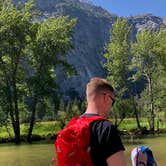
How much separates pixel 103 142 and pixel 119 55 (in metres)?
63.8

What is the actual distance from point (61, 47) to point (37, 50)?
2289 millimetres

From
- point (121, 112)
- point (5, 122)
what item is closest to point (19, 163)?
point (5, 122)

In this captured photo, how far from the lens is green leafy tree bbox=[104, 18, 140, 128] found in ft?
222

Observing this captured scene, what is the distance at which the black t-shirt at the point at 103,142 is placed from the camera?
14.4ft

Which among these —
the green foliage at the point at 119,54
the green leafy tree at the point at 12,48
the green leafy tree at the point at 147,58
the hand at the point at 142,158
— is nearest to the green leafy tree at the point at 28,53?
the green leafy tree at the point at 12,48

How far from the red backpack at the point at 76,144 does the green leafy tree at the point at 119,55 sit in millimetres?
62575

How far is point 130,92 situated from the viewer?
6850 centimetres

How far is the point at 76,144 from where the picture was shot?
4.60 m

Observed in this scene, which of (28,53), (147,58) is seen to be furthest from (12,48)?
(147,58)

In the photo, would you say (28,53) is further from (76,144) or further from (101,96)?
(76,144)

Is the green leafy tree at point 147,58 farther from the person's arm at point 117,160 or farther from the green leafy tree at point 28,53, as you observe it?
the person's arm at point 117,160

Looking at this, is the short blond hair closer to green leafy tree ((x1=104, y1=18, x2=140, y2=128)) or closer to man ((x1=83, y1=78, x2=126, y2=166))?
man ((x1=83, y1=78, x2=126, y2=166))

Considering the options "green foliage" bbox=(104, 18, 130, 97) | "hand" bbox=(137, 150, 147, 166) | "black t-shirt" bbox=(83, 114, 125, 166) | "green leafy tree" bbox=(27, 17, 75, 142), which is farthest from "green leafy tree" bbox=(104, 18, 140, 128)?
"black t-shirt" bbox=(83, 114, 125, 166)

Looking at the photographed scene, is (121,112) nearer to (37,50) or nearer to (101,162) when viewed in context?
(37,50)
